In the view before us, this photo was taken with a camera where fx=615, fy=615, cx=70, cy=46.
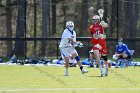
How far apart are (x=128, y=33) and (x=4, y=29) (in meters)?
7.79

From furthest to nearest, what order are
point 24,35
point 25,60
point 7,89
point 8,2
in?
point 8,2 < point 24,35 < point 25,60 < point 7,89

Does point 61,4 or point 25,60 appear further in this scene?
point 61,4

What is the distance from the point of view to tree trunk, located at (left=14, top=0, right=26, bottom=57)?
3647cm

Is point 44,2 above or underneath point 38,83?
above

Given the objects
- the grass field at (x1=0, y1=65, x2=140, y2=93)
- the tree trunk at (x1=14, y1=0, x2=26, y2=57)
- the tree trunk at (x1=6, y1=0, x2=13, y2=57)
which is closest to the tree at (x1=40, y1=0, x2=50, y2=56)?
the tree trunk at (x1=14, y1=0, x2=26, y2=57)

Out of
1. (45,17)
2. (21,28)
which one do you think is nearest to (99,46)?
(21,28)

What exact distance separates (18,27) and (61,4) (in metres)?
6.16

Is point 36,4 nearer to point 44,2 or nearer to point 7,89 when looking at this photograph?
point 44,2

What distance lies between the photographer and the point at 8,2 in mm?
41188

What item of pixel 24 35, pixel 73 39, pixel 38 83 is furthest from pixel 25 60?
pixel 38 83

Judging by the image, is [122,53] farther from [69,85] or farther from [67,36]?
[69,85]

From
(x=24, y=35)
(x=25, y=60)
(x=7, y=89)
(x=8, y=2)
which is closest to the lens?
(x=7, y=89)

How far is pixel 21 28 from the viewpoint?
3766 centimetres

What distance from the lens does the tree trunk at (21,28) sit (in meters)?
36.5
